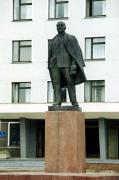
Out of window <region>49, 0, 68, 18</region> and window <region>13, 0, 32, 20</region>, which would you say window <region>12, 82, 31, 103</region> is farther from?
window <region>49, 0, 68, 18</region>

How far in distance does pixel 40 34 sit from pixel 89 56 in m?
4.05

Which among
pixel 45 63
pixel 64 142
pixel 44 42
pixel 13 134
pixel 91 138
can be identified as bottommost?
pixel 91 138

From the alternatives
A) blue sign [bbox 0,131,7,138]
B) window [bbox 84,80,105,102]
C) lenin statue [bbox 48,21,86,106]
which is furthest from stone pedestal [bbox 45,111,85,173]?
blue sign [bbox 0,131,7,138]

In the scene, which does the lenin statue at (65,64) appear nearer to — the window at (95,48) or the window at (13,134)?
the window at (95,48)

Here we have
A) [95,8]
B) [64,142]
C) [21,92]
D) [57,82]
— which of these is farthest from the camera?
[21,92]

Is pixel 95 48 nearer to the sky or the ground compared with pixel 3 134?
nearer to the sky

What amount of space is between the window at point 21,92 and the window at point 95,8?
6.88 metres

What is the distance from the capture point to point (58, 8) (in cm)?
5022

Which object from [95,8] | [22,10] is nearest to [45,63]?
[22,10]

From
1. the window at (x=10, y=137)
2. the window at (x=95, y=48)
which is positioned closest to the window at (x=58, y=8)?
the window at (x=95, y=48)

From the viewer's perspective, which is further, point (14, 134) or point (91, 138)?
point (14, 134)

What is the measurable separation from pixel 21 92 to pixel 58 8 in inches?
265

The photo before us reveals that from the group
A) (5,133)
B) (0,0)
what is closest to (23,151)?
(5,133)

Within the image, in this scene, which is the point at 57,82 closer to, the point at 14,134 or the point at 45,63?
the point at 45,63
